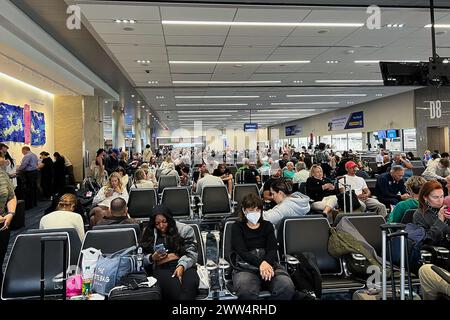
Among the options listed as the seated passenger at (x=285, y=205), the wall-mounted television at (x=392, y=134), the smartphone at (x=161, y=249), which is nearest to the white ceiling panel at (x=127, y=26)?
the seated passenger at (x=285, y=205)

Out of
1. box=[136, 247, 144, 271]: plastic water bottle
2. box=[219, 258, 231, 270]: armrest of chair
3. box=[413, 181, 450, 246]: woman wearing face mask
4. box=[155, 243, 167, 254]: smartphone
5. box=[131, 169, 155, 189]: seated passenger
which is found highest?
box=[131, 169, 155, 189]: seated passenger

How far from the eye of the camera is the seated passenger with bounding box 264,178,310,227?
375cm

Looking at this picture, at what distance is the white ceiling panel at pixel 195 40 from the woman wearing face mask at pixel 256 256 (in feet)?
15.7

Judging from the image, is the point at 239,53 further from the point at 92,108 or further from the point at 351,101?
the point at 351,101

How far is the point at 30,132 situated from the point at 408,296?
35.4 feet

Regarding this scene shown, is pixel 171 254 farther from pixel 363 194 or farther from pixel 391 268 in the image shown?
pixel 363 194

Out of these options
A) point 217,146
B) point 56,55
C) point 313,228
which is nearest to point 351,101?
point 56,55

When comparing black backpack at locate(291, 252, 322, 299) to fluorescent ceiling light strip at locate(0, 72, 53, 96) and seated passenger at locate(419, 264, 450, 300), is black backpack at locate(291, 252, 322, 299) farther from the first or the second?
fluorescent ceiling light strip at locate(0, 72, 53, 96)

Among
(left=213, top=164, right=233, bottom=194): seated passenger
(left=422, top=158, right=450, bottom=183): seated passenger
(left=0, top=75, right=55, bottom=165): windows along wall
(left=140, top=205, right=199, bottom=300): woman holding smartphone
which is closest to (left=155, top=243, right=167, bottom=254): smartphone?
(left=140, top=205, right=199, bottom=300): woman holding smartphone

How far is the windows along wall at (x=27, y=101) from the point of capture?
31.2 feet

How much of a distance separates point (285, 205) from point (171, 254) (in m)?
1.32

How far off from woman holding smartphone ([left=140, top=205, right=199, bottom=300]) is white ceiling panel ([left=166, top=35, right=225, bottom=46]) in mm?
4809

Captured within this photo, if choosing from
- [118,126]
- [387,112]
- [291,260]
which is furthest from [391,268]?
[118,126]

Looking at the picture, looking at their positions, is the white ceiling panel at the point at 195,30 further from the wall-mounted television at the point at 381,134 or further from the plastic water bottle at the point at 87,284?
the wall-mounted television at the point at 381,134
